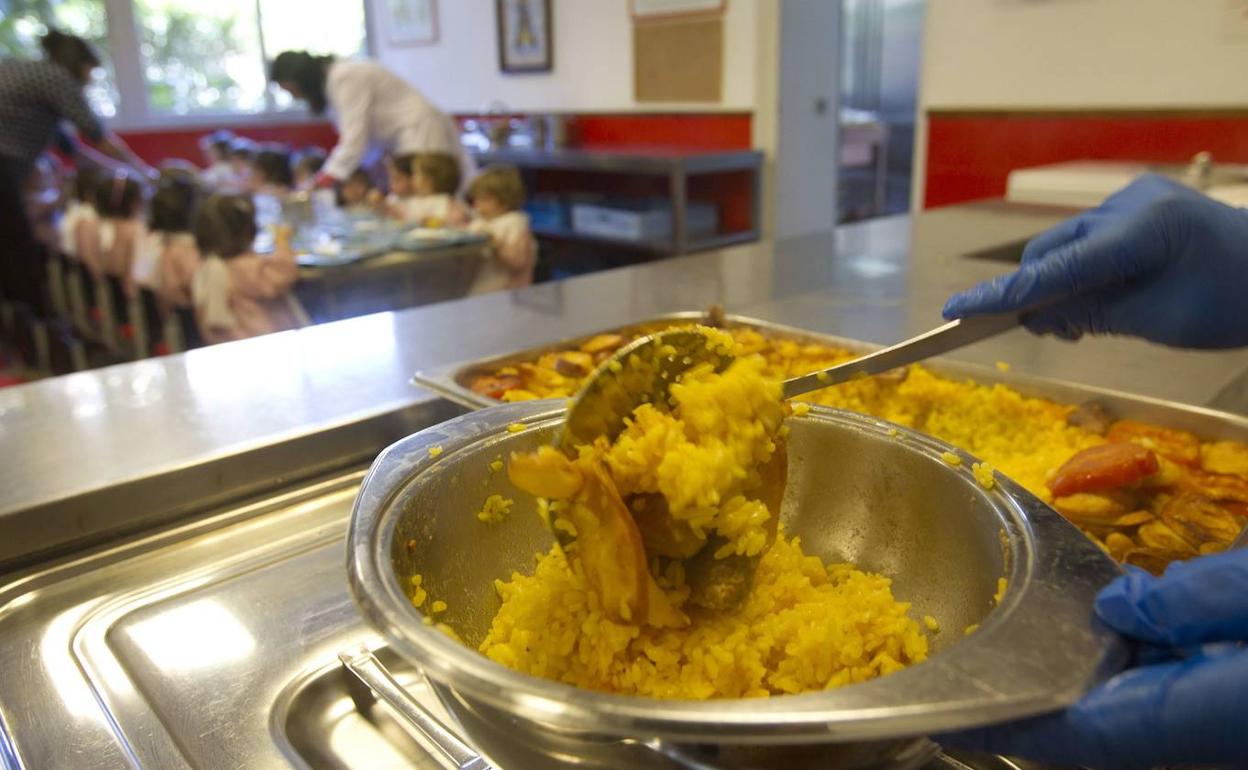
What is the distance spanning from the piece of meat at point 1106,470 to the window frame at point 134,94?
6.59m

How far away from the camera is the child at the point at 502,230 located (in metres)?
3.05

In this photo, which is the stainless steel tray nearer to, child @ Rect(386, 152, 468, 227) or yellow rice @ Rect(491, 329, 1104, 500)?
yellow rice @ Rect(491, 329, 1104, 500)

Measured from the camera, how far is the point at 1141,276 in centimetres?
85

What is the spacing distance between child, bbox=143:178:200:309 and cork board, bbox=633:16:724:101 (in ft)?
8.17

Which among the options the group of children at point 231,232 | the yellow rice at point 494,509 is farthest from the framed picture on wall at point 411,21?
the yellow rice at point 494,509

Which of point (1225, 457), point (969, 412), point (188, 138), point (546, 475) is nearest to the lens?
point (546, 475)

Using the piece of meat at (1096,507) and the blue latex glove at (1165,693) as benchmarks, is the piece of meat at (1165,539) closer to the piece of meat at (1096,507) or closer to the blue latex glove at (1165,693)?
the piece of meat at (1096,507)

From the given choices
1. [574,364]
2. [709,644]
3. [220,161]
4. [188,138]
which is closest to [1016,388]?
[574,364]

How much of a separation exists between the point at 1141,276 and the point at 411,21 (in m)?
6.41

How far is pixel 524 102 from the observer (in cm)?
551

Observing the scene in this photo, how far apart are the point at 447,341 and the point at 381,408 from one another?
33 cm

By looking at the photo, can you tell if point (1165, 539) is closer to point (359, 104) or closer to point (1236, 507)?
point (1236, 507)

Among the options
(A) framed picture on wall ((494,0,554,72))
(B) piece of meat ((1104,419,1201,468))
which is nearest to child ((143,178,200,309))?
(A) framed picture on wall ((494,0,554,72))

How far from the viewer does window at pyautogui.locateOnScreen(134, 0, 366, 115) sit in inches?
234
